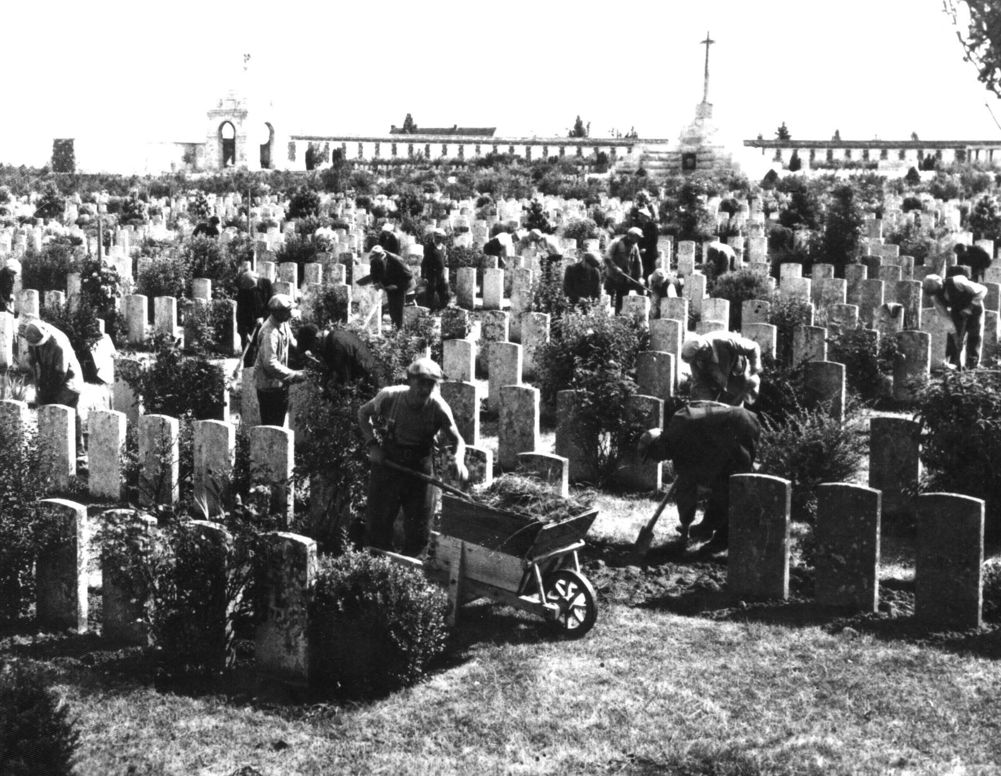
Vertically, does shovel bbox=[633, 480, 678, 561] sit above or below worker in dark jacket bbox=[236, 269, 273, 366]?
below

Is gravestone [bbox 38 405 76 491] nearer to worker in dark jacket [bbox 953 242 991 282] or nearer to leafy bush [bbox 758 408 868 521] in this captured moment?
leafy bush [bbox 758 408 868 521]

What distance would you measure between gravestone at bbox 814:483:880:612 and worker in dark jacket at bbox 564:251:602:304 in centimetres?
913

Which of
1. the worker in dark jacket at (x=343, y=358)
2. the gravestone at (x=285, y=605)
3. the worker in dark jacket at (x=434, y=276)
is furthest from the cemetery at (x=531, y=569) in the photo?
the worker in dark jacket at (x=434, y=276)

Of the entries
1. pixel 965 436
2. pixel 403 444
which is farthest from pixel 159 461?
pixel 965 436

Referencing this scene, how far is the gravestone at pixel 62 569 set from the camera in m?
8.30

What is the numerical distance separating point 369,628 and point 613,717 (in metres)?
1.39

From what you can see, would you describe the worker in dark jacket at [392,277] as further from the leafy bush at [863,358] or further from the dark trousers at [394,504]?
the dark trousers at [394,504]

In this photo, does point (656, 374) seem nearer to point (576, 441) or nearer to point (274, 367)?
point (576, 441)

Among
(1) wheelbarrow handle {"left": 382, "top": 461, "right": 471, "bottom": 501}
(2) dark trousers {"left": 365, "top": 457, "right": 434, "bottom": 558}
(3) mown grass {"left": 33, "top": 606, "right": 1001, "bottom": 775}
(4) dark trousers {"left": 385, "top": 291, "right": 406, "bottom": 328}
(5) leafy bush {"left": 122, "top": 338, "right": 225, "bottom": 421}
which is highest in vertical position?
(4) dark trousers {"left": 385, "top": 291, "right": 406, "bottom": 328}

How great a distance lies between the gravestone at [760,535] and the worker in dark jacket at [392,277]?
927 centimetres

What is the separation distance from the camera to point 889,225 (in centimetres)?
2794

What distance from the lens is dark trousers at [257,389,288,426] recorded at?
1183 cm

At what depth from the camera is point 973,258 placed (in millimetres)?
21781

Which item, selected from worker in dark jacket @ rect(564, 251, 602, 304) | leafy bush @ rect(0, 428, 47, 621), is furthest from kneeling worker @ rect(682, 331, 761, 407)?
worker in dark jacket @ rect(564, 251, 602, 304)
